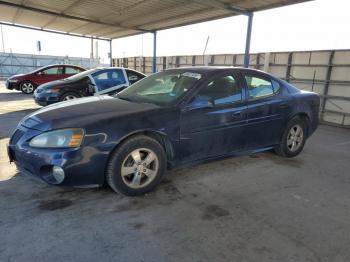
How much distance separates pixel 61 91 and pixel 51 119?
5.53 meters

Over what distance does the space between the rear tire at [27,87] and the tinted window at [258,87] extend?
11992 mm

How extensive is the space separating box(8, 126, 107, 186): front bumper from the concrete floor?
0.29 meters

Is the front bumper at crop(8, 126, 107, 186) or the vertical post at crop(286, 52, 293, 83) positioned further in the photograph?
the vertical post at crop(286, 52, 293, 83)

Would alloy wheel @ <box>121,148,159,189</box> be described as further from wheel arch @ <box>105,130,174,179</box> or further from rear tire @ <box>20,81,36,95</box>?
rear tire @ <box>20,81,36,95</box>

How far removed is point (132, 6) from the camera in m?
10.7

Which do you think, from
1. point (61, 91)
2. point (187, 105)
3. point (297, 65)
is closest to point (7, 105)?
point (61, 91)

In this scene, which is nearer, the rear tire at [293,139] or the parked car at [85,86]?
the rear tire at [293,139]

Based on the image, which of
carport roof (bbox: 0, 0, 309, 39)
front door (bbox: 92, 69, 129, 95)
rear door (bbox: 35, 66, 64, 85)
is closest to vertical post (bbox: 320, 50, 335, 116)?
carport roof (bbox: 0, 0, 309, 39)

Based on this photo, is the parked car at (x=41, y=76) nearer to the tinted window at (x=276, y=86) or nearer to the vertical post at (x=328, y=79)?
the vertical post at (x=328, y=79)

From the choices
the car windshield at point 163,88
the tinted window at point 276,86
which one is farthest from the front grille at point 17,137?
the tinted window at point 276,86

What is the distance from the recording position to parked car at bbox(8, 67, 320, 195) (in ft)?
9.52

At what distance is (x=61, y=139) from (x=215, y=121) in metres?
1.78

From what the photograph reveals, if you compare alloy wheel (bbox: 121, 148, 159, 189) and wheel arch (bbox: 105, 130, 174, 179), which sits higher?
wheel arch (bbox: 105, 130, 174, 179)

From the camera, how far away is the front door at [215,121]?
11.3ft
